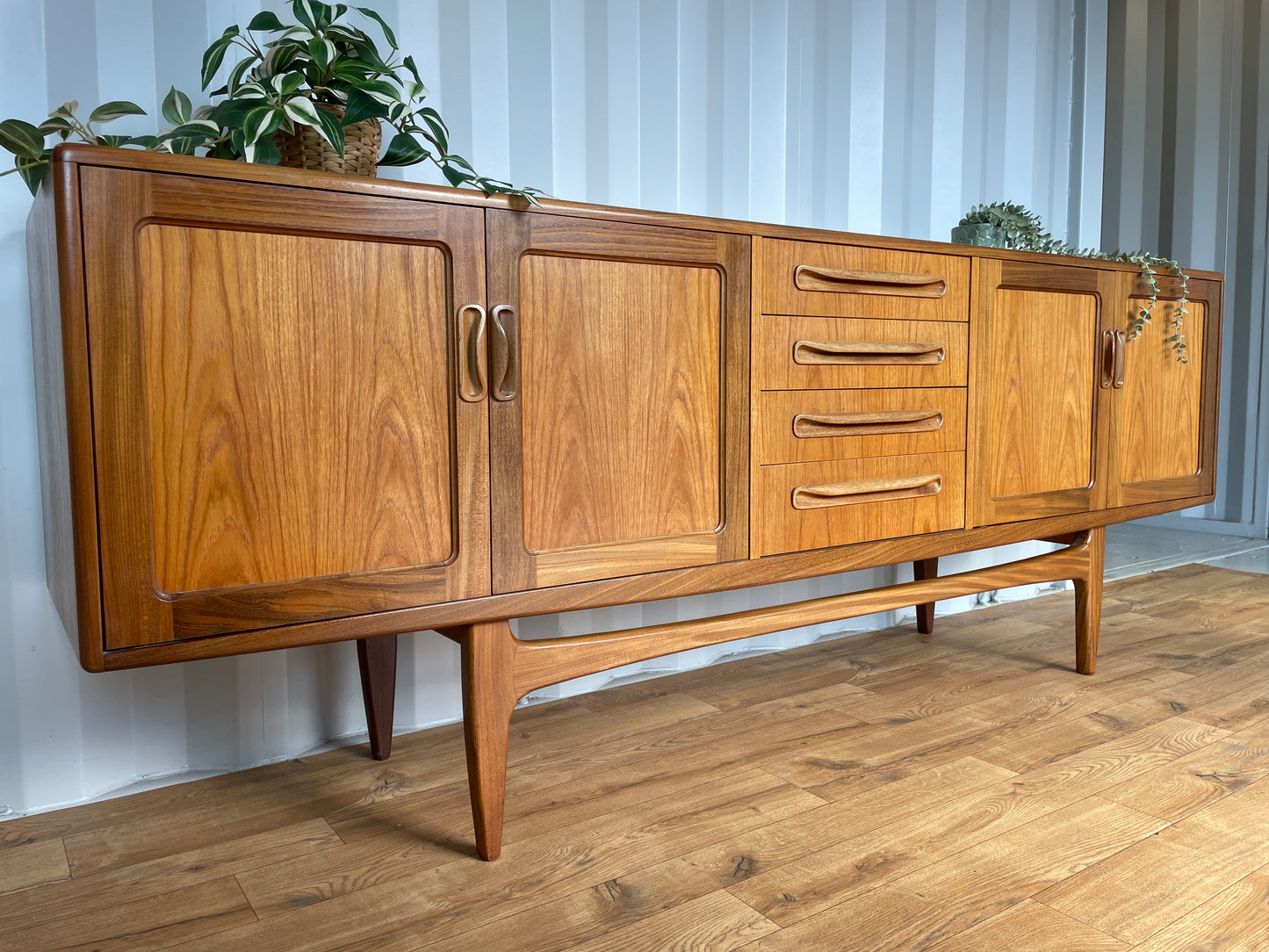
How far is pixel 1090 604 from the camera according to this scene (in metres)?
1.90

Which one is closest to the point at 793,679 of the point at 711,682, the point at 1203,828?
the point at 711,682

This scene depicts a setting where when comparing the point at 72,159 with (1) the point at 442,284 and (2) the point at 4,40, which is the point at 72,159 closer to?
(1) the point at 442,284

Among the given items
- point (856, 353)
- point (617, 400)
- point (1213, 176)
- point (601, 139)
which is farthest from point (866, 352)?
point (1213, 176)

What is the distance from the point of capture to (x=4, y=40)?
1247 millimetres

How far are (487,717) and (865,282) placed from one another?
89 cm

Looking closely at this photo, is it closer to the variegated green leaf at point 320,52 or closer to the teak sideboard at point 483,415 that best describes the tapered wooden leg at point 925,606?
the teak sideboard at point 483,415

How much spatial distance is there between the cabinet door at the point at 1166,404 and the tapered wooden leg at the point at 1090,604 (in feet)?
0.33

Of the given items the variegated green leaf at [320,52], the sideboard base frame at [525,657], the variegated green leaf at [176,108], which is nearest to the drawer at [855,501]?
the sideboard base frame at [525,657]

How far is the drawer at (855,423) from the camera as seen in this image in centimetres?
138

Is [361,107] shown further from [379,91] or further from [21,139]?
[21,139]

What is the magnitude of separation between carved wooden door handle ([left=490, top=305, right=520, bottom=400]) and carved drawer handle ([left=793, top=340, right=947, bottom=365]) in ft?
1.53

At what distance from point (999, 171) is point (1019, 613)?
1.25m

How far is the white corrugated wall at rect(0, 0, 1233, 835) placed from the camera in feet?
4.31

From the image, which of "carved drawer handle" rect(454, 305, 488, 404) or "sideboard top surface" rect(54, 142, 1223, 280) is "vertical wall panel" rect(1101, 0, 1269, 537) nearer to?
"sideboard top surface" rect(54, 142, 1223, 280)
